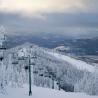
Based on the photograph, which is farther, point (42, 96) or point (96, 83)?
point (96, 83)

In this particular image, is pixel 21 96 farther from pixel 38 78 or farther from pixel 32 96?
pixel 38 78

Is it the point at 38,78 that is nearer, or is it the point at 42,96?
the point at 42,96

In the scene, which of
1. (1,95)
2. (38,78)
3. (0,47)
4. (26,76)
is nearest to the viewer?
(0,47)

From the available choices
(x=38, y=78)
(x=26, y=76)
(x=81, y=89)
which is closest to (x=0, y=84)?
(x=26, y=76)

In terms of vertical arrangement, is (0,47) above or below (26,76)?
above

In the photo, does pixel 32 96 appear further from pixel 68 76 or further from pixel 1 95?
pixel 68 76

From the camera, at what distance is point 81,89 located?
10025 centimetres

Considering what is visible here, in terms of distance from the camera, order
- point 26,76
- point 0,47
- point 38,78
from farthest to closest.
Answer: point 38,78, point 26,76, point 0,47

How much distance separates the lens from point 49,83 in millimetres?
106125

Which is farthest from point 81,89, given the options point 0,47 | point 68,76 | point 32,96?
point 0,47

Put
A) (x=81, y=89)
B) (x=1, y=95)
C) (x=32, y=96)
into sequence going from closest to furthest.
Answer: (x=1, y=95), (x=32, y=96), (x=81, y=89)

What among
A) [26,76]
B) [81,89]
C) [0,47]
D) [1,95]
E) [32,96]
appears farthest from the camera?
[81,89]

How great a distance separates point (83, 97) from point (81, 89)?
62468 mm

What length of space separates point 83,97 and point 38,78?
71.3m
